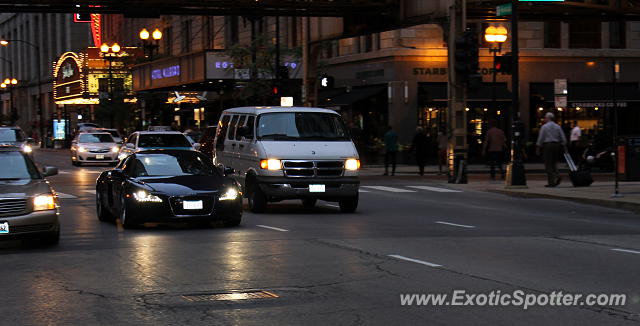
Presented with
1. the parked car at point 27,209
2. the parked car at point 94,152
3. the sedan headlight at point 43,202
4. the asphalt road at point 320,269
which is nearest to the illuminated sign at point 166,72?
the parked car at point 94,152

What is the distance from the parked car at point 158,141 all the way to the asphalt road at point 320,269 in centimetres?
1225

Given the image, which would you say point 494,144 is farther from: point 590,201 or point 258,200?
point 258,200

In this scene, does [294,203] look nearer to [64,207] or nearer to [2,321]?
[64,207]

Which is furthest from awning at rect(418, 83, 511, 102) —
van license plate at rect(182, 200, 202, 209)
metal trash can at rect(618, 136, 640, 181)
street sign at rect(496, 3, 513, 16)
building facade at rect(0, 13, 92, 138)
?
building facade at rect(0, 13, 92, 138)

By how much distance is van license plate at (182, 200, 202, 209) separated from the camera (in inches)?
679

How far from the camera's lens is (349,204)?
21391mm

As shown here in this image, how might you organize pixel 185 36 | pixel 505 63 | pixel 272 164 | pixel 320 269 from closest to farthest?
pixel 320 269 < pixel 272 164 < pixel 505 63 < pixel 185 36

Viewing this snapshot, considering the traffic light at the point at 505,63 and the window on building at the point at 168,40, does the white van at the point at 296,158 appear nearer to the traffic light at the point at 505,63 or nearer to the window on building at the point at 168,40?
the traffic light at the point at 505,63

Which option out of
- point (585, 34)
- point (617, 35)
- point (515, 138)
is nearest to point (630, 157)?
point (515, 138)

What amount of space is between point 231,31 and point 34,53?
70447 millimetres

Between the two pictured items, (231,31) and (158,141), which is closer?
(158,141)

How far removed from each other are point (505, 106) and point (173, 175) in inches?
1213

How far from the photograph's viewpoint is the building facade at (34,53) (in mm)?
112438

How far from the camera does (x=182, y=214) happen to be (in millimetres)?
17250
